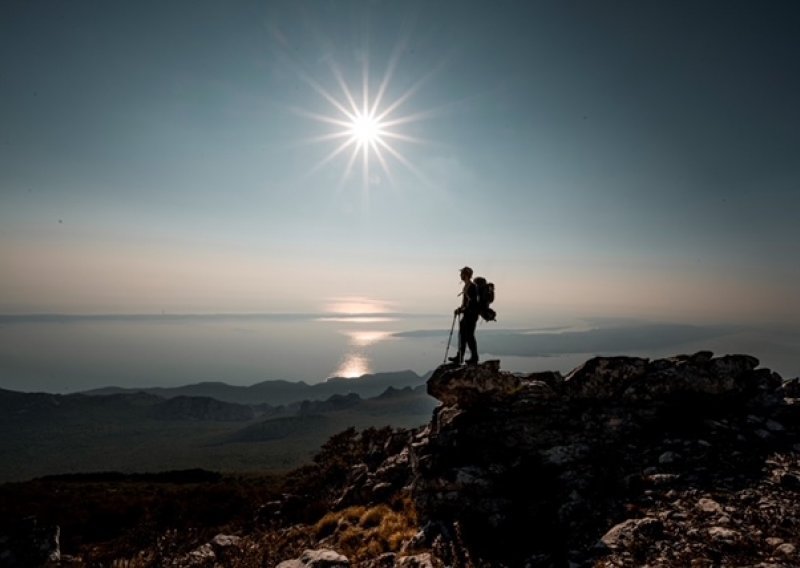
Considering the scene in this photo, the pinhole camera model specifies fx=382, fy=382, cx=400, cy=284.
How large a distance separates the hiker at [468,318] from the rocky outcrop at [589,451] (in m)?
1.19

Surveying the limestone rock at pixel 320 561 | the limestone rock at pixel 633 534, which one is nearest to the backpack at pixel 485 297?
the limestone rock at pixel 633 534

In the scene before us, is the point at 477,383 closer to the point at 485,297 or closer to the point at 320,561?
the point at 485,297

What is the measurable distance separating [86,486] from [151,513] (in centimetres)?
2949

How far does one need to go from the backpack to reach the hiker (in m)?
0.18

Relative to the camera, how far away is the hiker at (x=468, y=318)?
52.1ft

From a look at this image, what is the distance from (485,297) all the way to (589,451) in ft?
21.4

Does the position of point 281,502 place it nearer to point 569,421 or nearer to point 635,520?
point 569,421

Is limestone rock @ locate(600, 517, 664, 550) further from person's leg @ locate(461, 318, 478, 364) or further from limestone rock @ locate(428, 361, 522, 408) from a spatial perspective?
person's leg @ locate(461, 318, 478, 364)

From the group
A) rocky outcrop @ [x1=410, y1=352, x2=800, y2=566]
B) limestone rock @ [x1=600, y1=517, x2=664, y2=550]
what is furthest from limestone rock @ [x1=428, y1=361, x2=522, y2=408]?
limestone rock @ [x1=600, y1=517, x2=664, y2=550]

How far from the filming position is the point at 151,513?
2397 centimetres

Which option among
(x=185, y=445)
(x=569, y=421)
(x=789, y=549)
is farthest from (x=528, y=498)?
(x=185, y=445)

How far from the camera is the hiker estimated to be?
15.9 m

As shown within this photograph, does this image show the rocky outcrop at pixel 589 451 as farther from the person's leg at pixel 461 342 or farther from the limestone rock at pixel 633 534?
the person's leg at pixel 461 342

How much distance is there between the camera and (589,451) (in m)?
12.4
